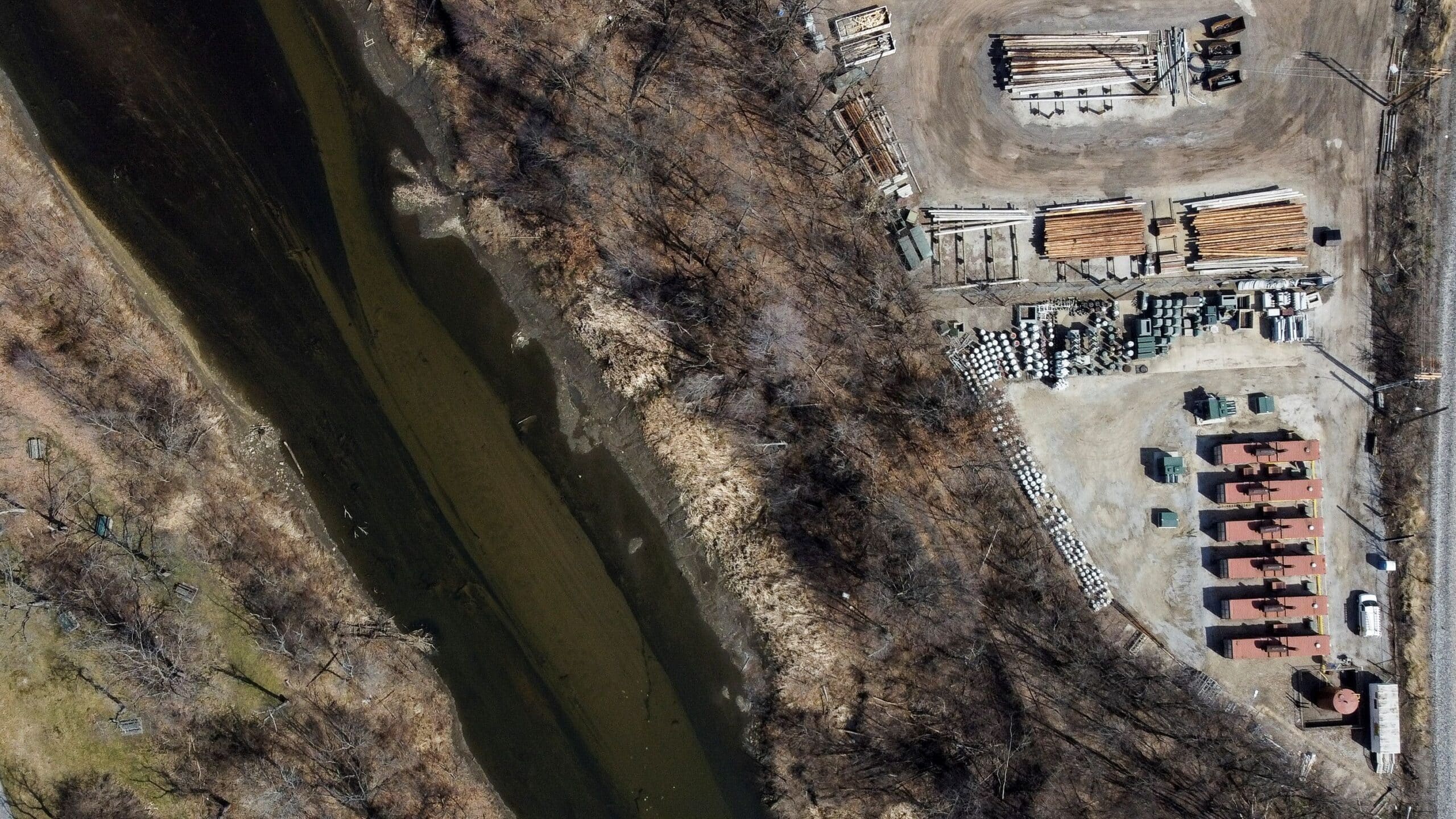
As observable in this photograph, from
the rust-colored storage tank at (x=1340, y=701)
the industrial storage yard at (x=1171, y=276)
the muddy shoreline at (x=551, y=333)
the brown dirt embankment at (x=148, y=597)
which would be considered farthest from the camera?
the muddy shoreline at (x=551, y=333)

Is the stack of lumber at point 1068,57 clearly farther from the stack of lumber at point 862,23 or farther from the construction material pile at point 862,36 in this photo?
the stack of lumber at point 862,23

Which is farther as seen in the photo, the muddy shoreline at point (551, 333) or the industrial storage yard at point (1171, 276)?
the muddy shoreline at point (551, 333)

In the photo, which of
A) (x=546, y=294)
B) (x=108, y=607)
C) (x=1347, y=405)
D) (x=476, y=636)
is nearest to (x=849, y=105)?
(x=546, y=294)

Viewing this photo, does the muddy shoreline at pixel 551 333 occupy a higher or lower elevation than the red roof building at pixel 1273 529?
higher

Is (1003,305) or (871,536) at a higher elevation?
(1003,305)

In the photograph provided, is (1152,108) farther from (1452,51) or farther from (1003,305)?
(1452,51)

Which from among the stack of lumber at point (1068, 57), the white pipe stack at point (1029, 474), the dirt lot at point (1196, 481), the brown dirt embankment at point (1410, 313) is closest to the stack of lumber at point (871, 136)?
the stack of lumber at point (1068, 57)

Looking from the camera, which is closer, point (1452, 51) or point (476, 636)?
point (1452, 51)
